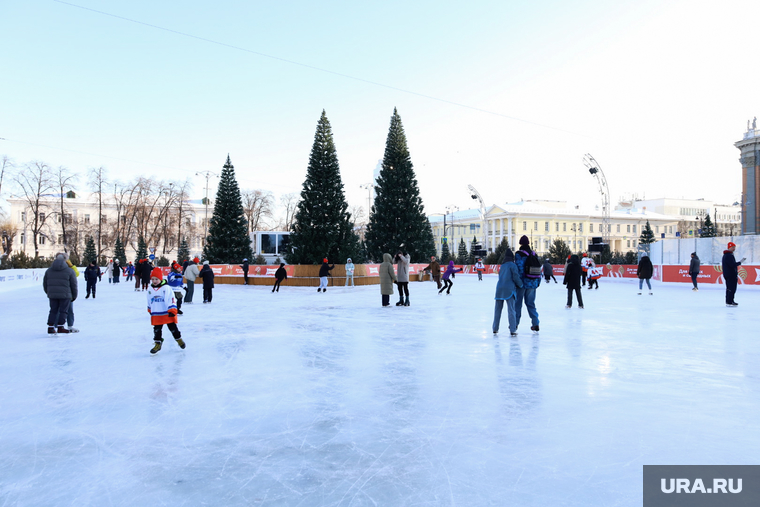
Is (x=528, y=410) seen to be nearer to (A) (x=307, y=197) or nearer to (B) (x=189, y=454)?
(B) (x=189, y=454)

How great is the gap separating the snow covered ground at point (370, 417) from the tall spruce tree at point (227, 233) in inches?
1199

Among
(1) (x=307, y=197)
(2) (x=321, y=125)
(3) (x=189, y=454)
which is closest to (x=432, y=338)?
(3) (x=189, y=454)

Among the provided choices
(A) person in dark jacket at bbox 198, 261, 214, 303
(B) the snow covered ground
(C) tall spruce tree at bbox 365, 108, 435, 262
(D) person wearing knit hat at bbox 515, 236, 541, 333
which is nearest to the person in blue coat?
(D) person wearing knit hat at bbox 515, 236, 541, 333

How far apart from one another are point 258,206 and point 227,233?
113 feet

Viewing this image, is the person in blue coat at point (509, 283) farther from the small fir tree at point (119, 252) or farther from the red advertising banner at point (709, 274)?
the small fir tree at point (119, 252)

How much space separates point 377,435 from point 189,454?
4.76 ft

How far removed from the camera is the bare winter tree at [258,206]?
232 feet

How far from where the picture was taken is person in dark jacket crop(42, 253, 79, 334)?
10.2 meters

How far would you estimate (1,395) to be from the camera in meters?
5.72

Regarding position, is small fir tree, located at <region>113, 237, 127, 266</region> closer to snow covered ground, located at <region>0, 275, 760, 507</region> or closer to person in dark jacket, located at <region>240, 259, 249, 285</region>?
person in dark jacket, located at <region>240, 259, 249, 285</region>

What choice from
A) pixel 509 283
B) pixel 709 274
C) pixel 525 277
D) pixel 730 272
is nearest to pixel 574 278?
pixel 730 272

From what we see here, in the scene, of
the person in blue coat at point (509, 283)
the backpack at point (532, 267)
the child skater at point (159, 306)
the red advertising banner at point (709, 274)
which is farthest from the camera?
the red advertising banner at point (709, 274)

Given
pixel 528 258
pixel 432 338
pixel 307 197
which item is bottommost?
pixel 432 338

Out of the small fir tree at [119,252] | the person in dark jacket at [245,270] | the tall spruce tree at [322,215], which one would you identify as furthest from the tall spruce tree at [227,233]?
the small fir tree at [119,252]
